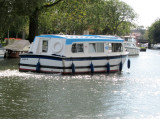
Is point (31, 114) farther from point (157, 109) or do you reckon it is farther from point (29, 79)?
point (29, 79)

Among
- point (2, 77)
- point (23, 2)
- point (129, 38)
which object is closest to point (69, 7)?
point (23, 2)

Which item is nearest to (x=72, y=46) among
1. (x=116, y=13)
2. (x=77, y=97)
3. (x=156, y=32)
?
(x=77, y=97)

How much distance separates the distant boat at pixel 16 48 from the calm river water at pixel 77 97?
18549 millimetres

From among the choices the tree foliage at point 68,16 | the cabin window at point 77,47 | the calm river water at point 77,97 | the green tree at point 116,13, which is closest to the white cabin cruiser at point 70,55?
the cabin window at point 77,47

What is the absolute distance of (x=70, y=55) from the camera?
90.5ft

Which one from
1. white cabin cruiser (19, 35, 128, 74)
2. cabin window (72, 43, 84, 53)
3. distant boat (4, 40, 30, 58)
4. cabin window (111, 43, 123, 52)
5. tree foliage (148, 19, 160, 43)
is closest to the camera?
white cabin cruiser (19, 35, 128, 74)

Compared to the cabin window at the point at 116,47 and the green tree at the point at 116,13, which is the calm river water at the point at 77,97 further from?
the green tree at the point at 116,13

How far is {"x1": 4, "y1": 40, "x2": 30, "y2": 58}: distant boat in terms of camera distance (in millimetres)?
46406

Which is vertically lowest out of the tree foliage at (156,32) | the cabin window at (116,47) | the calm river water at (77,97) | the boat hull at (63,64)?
the calm river water at (77,97)

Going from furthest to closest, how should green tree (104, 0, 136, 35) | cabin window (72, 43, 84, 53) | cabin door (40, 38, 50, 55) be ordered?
green tree (104, 0, 136, 35) → cabin door (40, 38, 50, 55) → cabin window (72, 43, 84, 53)

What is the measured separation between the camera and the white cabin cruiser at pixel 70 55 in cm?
2719

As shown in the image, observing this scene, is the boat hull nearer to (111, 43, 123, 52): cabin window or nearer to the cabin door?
the cabin door

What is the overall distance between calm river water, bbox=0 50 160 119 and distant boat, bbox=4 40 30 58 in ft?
60.9

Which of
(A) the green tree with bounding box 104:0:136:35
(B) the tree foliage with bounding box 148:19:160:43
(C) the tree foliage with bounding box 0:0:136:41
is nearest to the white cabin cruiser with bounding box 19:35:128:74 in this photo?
(C) the tree foliage with bounding box 0:0:136:41
